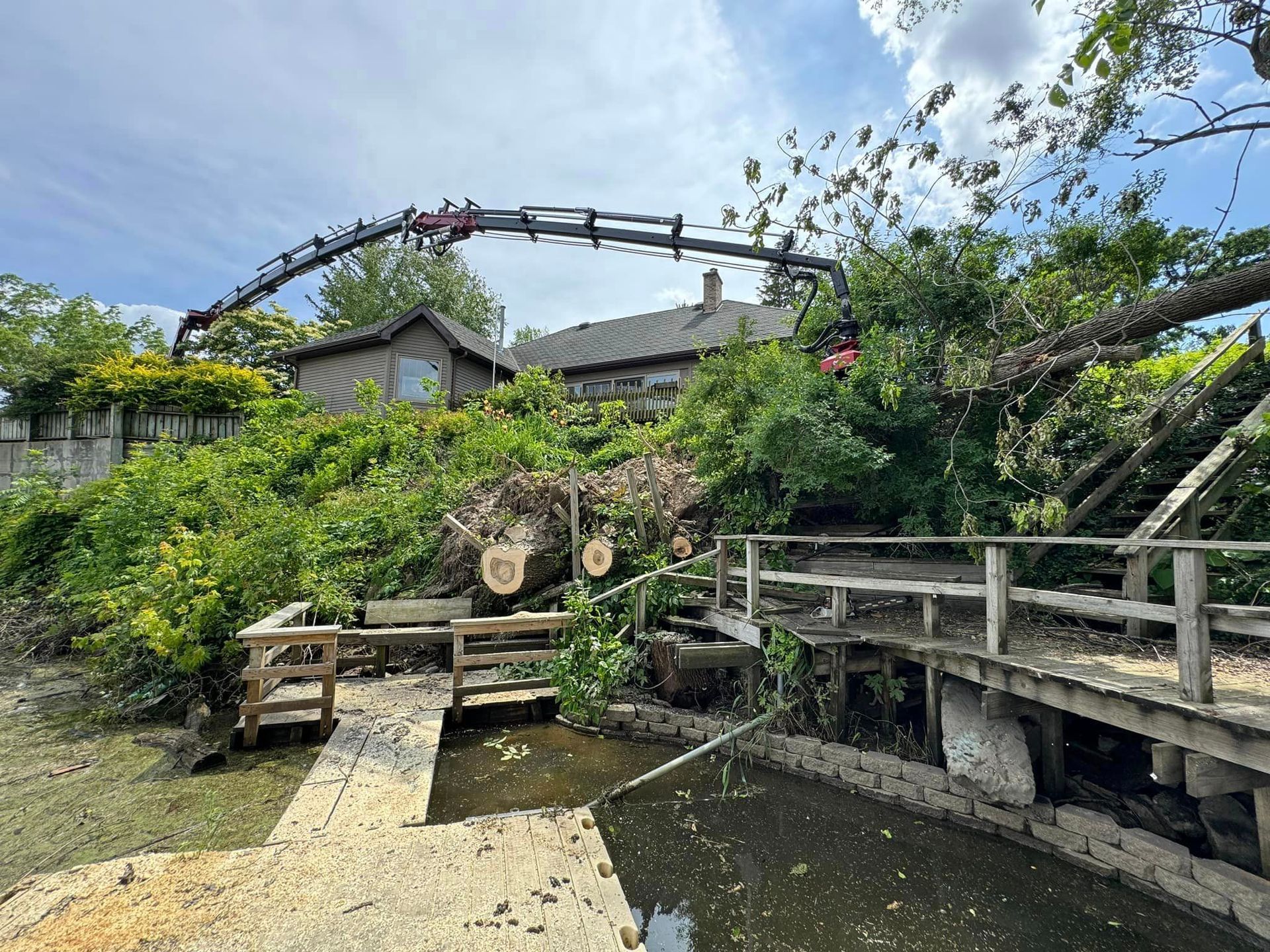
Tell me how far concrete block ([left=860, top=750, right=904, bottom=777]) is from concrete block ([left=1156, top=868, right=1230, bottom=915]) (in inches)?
66.2

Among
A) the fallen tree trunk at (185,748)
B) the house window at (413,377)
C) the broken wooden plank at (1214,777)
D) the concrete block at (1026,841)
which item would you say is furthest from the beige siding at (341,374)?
the broken wooden plank at (1214,777)

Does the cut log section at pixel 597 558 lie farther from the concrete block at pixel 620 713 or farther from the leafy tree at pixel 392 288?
the leafy tree at pixel 392 288

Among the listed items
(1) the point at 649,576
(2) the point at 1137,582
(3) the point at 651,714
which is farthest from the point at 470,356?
(2) the point at 1137,582

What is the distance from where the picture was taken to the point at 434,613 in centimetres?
789

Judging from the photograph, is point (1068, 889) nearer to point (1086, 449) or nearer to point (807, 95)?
point (1086, 449)

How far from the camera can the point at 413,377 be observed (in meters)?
18.8

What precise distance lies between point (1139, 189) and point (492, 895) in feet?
27.3

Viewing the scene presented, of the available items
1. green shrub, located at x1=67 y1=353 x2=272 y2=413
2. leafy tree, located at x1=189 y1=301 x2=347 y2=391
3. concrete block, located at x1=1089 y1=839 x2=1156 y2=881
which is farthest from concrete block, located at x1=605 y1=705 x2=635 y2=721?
leafy tree, located at x1=189 y1=301 x2=347 y2=391

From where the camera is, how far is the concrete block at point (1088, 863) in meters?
3.74

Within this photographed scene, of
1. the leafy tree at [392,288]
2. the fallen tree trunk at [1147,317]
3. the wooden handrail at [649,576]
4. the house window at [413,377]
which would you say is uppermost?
the leafy tree at [392,288]

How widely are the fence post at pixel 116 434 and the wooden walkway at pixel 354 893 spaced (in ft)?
53.3

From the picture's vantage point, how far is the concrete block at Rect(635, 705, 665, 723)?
6125mm

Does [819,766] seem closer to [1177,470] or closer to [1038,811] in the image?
[1038,811]

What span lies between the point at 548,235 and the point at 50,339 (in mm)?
24429
